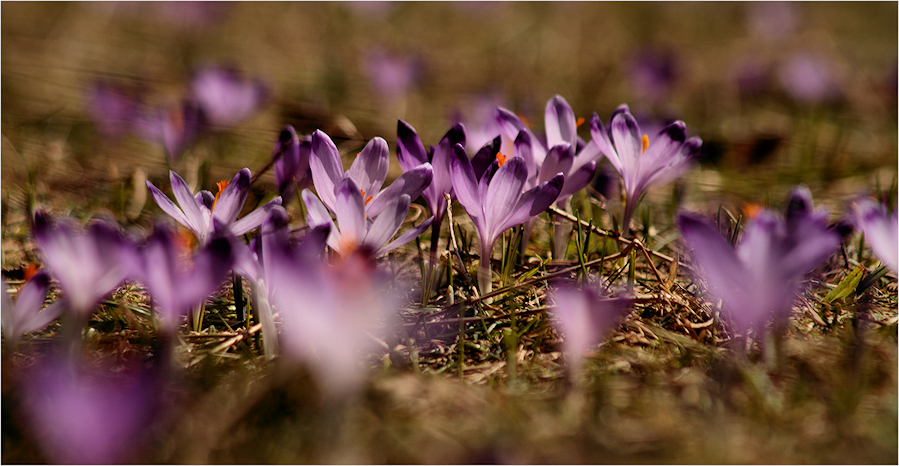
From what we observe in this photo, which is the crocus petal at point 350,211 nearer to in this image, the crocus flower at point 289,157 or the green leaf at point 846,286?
the crocus flower at point 289,157

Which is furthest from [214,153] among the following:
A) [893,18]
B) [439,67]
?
[893,18]

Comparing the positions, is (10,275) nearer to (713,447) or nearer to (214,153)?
(214,153)

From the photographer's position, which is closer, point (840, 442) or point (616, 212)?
point (840, 442)

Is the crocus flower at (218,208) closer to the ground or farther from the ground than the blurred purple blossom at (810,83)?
closer to the ground

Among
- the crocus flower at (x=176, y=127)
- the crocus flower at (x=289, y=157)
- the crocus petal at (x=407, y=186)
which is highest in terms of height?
the crocus flower at (x=176, y=127)

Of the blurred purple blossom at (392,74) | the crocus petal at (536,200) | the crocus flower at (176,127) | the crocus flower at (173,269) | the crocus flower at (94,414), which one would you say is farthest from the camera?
the blurred purple blossom at (392,74)

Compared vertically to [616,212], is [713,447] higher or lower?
lower

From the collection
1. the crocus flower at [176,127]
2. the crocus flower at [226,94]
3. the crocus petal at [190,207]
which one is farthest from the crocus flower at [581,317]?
the crocus flower at [226,94]
